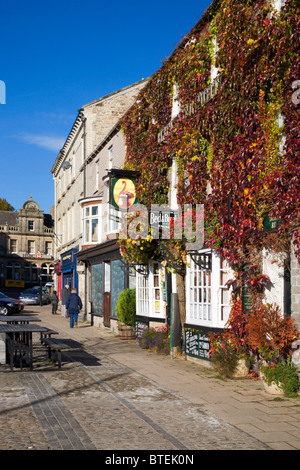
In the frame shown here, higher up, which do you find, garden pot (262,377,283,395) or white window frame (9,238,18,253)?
white window frame (9,238,18,253)

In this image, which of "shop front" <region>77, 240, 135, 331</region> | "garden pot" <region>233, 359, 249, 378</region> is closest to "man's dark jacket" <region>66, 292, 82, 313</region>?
"shop front" <region>77, 240, 135, 331</region>

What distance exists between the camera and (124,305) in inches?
701

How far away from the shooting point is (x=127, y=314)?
17.7 m

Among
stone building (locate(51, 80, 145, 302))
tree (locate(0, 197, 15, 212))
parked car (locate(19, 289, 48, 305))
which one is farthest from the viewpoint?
tree (locate(0, 197, 15, 212))

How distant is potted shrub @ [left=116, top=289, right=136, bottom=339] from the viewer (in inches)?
688

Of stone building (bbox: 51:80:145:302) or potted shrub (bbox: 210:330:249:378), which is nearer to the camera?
potted shrub (bbox: 210:330:249:378)

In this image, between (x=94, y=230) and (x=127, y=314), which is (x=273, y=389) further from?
(x=94, y=230)

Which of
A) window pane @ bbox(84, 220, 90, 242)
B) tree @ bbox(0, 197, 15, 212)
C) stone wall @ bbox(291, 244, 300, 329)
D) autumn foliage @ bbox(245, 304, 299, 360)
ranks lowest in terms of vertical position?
autumn foliage @ bbox(245, 304, 299, 360)

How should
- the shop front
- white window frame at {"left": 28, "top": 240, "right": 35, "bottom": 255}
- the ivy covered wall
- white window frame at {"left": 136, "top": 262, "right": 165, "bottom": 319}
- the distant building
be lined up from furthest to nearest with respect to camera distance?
white window frame at {"left": 28, "top": 240, "right": 35, "bottom": 255} → the distant building → the shop front → white window frame at {"left": 136, "top": 262, "right": 165, "bottom": 319} → the ivy covered wall

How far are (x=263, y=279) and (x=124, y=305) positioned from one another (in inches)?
335

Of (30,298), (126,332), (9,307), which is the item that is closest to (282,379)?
(126,332)

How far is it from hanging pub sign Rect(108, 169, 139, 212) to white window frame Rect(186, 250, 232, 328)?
12.0 feet

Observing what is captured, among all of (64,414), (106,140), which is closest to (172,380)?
(64,414)

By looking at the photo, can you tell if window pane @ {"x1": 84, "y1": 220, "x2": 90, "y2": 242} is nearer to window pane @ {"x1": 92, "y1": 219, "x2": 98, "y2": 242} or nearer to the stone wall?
window pane @ {"x1": 92, "y1": 219, "x2": 98, "y2": 242}
